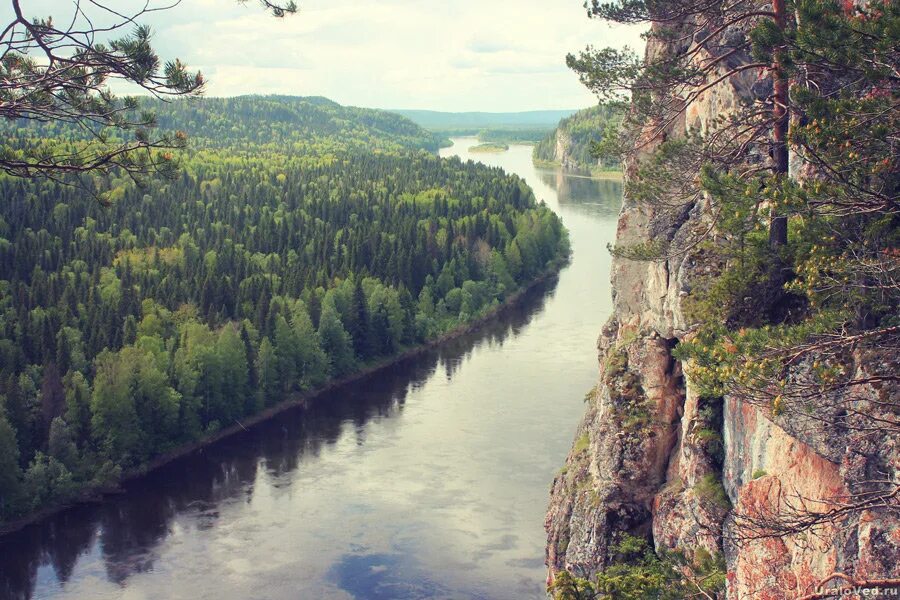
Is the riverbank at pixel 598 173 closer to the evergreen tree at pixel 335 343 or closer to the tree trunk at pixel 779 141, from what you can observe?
the evergreen tree at pixel 335 343

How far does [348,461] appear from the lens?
4384 cm

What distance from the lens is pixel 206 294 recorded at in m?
61.4

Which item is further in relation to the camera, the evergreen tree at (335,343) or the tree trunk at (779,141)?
the evergreen tree at (335,343)

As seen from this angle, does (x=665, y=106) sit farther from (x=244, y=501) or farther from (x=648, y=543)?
(x=244, y=501)

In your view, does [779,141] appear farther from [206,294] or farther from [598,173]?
[598,173]

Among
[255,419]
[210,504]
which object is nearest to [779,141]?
[210,504]

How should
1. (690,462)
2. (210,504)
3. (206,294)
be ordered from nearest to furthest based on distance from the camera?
(690,462)
(210,504)
(206,294)

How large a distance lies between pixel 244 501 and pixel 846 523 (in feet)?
100

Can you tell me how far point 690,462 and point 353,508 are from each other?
65.4 ft

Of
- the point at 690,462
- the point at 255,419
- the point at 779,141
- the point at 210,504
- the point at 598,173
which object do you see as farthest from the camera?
the point at 598,173

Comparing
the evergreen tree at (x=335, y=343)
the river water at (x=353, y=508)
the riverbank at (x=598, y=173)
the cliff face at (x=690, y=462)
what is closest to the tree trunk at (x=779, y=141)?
the cliff face at (x=690, y=462)

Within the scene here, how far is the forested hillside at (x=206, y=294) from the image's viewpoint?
44.2 m

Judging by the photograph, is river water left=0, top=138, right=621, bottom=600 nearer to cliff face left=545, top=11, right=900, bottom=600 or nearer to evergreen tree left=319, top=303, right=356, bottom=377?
evergreen tree left=319, top=303, right=356, bottom=377

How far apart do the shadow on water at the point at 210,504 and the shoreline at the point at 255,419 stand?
0.39 m
